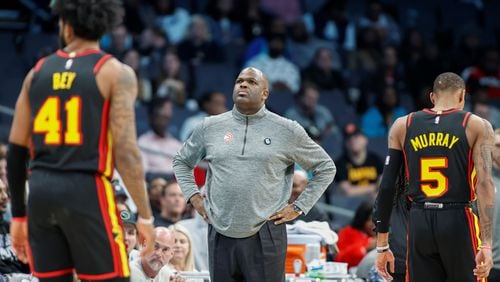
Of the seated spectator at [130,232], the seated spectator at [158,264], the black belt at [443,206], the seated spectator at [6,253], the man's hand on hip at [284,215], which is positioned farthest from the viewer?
the seated spectator at [6,253]

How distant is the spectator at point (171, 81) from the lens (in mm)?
15552

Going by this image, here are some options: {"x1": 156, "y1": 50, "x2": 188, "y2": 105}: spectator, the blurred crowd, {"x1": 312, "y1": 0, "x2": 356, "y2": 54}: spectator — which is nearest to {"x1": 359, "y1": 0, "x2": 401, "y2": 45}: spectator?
the blurred crowd

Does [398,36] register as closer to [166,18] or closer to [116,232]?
[166,18]

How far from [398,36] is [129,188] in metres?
13.4

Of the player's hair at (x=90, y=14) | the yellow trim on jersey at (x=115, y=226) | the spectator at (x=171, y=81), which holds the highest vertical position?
the spectator at (x=171, y=81)

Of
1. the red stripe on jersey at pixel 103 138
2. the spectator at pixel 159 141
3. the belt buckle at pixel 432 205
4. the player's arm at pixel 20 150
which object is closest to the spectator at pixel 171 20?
the spectator at pixel 159 141

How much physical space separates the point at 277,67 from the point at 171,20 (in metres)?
1.73

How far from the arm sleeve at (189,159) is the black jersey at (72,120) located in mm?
2302

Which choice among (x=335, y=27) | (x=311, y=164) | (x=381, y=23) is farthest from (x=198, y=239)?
(x=381, y=23)

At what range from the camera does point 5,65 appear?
15508 mm

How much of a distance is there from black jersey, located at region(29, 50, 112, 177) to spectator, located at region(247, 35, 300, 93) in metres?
10.7

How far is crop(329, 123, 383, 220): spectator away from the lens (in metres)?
14.8

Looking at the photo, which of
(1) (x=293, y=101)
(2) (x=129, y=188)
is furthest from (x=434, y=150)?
(1) (x=293, y=101)

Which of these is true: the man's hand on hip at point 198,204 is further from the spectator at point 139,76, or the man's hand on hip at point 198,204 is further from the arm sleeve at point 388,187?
the spectator at point 139,76
